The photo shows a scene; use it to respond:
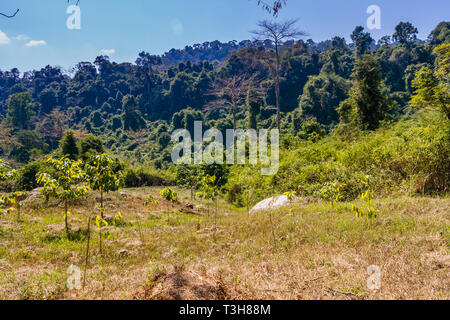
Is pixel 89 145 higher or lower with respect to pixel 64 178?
higher

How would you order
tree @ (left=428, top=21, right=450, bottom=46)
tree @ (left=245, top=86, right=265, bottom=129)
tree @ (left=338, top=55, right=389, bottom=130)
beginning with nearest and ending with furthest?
tree @ (left=338, top=55, right=389, bottom=130) < tree @ (left=245, top=86, right=265, bottom=129) < tree @ (left=428, top=21, right=450, bottom=46)

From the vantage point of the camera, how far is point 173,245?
5258mm

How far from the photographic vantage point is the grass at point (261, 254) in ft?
9.41

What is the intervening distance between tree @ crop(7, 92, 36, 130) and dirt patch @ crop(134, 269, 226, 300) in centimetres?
4891

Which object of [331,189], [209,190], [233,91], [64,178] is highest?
[233,91]

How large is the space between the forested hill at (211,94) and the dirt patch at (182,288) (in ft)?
48.8

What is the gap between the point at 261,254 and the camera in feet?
14.2

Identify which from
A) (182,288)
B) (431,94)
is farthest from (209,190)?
(431,94)

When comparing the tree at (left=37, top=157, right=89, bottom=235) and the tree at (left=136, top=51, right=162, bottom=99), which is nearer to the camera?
the tree at (left=37, top=157, right=89, bottom=235)

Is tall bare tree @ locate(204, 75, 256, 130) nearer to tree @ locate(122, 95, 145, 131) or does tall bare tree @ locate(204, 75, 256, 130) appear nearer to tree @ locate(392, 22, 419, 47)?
tree @ locate(122, 95, 145, 131)

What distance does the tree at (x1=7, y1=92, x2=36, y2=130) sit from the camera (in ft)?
127

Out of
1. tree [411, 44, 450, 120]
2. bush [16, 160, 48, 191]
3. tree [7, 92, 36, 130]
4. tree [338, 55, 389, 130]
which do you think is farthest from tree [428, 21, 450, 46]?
tree [7, 92, 36, 130]

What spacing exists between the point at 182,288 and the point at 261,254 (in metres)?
1.96

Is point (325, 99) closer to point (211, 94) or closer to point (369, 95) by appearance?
point (369, 95)
